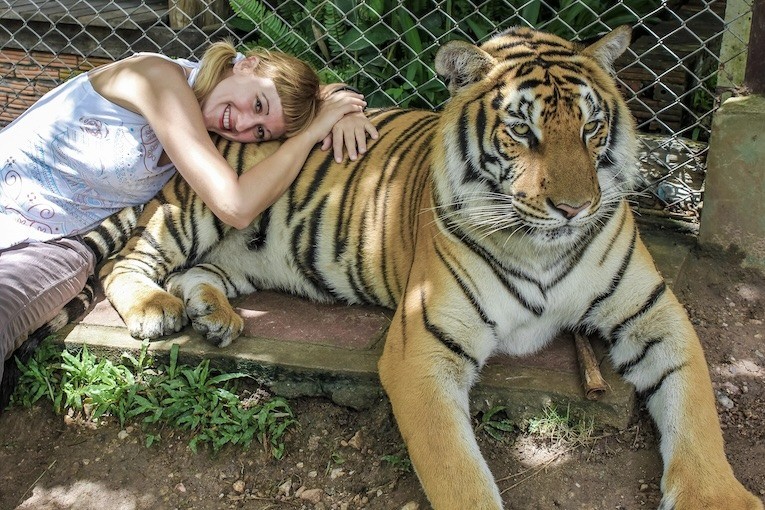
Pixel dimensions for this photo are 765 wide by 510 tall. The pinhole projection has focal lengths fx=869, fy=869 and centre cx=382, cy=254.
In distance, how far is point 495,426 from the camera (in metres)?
2.63

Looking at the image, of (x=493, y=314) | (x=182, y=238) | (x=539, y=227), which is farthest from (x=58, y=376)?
(x=539, y=227)

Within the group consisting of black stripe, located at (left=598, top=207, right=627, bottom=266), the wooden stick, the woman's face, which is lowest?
the wooden stick

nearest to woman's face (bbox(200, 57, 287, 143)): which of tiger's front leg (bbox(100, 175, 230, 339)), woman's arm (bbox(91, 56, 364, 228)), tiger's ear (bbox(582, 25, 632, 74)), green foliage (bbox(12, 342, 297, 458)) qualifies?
woman's arm (bbox(91, 56, 364, 228))

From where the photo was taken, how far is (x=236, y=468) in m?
2.65

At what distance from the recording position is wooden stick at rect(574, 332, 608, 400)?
255 cm

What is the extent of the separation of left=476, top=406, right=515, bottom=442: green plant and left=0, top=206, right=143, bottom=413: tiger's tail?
59.7 inches

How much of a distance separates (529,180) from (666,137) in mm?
1692

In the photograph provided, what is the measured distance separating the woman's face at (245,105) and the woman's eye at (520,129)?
3.26 feet

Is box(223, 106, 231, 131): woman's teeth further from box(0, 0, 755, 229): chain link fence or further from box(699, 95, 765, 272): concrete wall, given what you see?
box(699, 95, 765, 272): concrete wall

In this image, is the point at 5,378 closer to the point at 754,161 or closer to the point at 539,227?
the point at 539,227

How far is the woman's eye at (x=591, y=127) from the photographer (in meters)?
2.44

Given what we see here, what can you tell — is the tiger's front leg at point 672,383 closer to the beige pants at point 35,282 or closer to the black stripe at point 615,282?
the black stripe at point 615,282

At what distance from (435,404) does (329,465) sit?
429mm

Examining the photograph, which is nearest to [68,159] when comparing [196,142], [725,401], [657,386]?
[196,142]
